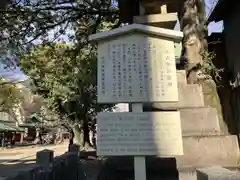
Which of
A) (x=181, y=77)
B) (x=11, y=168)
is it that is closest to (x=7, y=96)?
(x=11, y=168)

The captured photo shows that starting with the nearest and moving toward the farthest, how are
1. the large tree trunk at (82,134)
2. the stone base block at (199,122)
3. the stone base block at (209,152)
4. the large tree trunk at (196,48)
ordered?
1. the stone base block at (209,152)
2. the stone base block at (199,122)
3. the large tree trunk at (196,48)
4. the large tree trunk at (82,134)

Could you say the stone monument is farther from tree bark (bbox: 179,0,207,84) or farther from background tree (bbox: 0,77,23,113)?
background tree (bbox: 0,77,23,113)

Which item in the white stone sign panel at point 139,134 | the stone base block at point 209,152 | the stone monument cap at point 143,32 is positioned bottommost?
the stone base block at point 209,152

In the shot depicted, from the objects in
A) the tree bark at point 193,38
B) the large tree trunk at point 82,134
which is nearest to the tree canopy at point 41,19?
the tree bark at point 193,38

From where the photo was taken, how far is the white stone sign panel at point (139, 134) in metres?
3.99

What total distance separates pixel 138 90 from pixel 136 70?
288 mm

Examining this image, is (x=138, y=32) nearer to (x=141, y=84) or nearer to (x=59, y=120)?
(x=141, y=84)

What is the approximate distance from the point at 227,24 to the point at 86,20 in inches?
212

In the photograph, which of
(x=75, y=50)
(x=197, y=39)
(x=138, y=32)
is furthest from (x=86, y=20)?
(x=138, y=32)

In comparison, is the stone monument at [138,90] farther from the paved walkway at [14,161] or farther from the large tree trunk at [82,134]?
the large tree trunk at [82,134]

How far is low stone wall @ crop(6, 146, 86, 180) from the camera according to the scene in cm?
441

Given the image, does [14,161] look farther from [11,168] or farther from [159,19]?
[159,19]

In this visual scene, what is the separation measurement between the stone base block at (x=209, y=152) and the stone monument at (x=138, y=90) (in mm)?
945

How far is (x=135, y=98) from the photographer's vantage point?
418 cm
